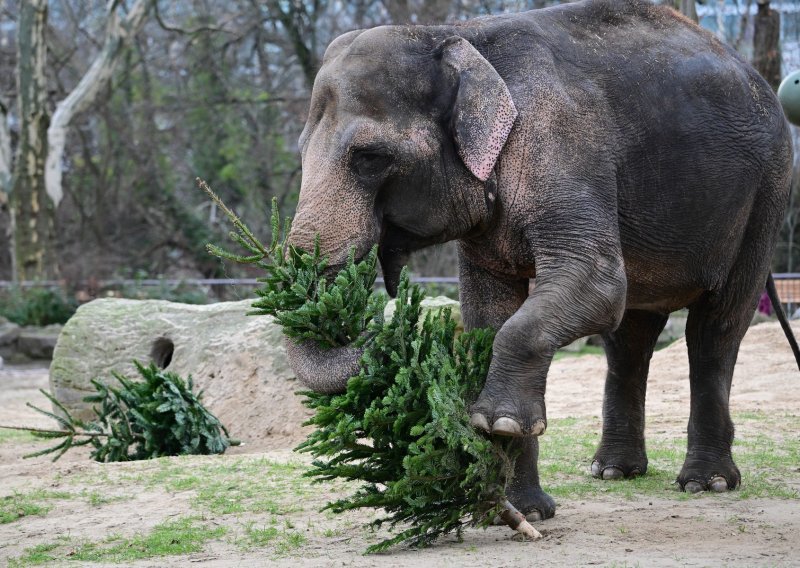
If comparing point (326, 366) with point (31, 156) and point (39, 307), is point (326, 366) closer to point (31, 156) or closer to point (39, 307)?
point (39, 307)

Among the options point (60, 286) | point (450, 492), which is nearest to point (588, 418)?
point (450, 492)

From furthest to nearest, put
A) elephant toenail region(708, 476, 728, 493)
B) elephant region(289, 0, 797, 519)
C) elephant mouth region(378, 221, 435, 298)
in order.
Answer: elephant toenail region(708, 476, 728, 493), elephant mouth region(378, 221, 435, 298), elephant region(289, 0, 797, 519)

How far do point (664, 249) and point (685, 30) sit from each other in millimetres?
1145

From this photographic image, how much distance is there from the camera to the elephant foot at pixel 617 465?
648 cm

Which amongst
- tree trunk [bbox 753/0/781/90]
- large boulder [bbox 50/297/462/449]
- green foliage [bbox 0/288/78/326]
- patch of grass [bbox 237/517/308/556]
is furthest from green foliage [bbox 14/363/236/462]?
green foliage [bbox 0/288/78/326]

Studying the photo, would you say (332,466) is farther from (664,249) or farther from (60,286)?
(60,286)

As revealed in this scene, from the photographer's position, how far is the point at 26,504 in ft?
19.6

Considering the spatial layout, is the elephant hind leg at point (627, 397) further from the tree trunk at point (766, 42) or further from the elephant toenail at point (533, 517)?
Result: the tree trunk at point (766, 42)

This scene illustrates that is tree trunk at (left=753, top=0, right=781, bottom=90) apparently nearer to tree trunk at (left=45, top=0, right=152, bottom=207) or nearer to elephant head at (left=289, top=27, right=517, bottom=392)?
elephant head at (left=289, top=27, right=517, bottom=392)

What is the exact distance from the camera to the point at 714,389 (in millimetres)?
6234

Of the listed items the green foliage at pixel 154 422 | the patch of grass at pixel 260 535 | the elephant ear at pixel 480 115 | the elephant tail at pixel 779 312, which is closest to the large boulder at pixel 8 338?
the green foliage at pixel 154 422

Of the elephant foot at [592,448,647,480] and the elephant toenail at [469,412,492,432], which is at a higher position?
the elephant toenail at [469,412,492,432]

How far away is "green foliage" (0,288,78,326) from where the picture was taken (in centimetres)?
1939

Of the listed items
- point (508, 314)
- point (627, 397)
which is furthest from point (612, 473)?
point (508, 314)
